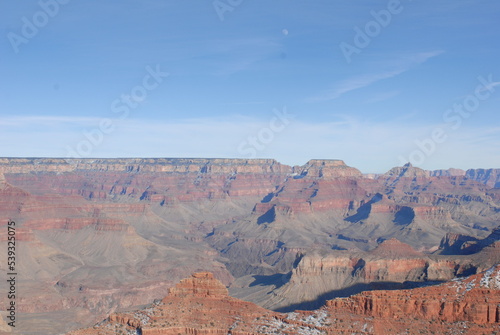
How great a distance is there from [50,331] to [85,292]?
35.6 m

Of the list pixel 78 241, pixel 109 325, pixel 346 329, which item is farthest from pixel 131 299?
pixel 346 329

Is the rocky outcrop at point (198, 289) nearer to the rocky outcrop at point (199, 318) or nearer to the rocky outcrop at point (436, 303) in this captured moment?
the rocky outcrop at point (199, 318)

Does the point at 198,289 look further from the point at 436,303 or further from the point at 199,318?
the point at 436,303

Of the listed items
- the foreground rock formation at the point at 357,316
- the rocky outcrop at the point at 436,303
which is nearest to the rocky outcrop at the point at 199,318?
the foreground rock formation at the point at 357,316

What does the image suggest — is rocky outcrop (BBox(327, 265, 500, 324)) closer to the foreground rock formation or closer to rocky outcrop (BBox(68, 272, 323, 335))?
the foreground rock formation

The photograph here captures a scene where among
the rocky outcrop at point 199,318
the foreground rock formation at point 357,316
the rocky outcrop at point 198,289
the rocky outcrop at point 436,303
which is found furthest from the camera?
the rocky outcrop at point 198,289

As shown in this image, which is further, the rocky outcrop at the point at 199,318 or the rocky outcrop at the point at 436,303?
the rocky outcrop at the point at 436,303

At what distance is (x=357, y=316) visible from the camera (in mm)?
53625

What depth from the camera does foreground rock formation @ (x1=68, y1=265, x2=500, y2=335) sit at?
5109cm

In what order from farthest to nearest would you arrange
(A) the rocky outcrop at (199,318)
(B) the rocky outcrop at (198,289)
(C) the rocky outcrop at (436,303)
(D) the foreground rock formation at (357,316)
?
1. (B) the rocky outcrop at (198,289)
2. (C) the rocky outcrop at (436,303)
3. (A) the rocky outcrop at (199,318)
4. (D) the foreground rock formation at (357,316)

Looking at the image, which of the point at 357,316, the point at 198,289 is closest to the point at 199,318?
the point at 198,289

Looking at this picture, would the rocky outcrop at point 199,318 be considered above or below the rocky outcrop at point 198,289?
below

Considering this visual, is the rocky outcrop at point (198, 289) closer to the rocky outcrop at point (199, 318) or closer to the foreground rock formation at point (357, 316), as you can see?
the rocky outcrop at point (199, 318)

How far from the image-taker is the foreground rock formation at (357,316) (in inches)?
2012
